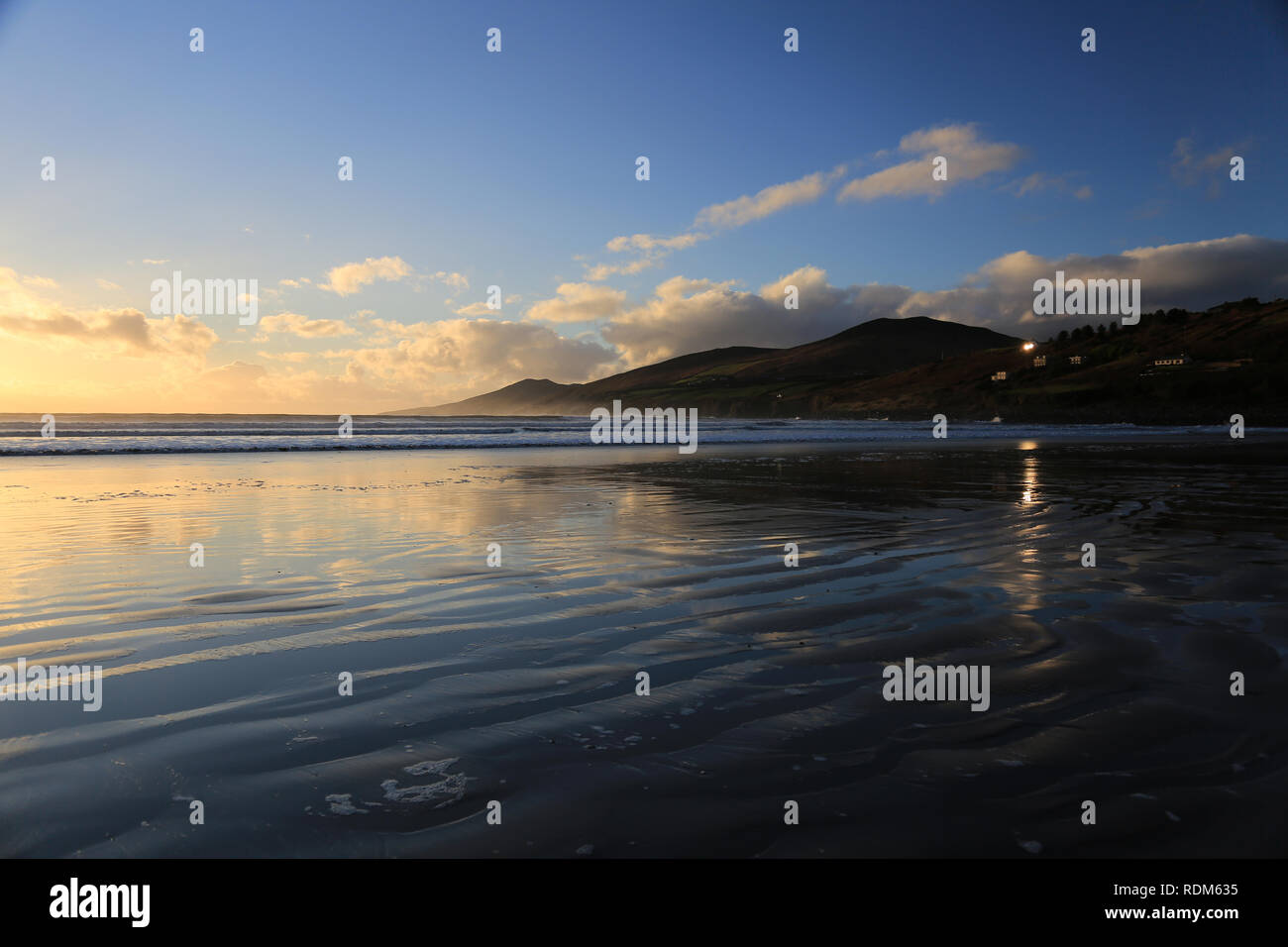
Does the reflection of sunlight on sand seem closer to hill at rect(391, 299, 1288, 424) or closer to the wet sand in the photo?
the wet sand

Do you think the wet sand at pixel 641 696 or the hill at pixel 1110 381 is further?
the hill at pixel 1110 381

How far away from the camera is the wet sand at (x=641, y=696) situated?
3006mm

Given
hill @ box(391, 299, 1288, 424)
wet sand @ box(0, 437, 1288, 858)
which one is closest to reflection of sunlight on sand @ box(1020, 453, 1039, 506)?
wet sand @ box(0, 437, 1288, 858)

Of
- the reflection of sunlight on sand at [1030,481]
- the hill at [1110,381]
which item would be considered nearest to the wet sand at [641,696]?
the reflection of sunlight on sand at [1030,481]

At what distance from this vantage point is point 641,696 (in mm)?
4441

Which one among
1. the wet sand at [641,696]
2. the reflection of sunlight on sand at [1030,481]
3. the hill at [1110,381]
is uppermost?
the hill at [1110,381]

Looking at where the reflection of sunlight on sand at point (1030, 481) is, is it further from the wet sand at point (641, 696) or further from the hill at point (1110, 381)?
the hill at point (1110, 381)

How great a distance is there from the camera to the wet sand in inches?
118

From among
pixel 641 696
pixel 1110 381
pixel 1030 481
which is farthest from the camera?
pixel 1110 381

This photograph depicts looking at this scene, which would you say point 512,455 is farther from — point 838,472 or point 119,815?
point 119,815

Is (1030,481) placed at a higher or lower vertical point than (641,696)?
higher

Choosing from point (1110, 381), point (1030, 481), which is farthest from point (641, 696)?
point (1110, 381)

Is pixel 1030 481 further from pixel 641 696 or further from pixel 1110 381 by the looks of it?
pixel 1110 381

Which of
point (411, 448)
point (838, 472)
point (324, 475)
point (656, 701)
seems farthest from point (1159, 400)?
point (656, 701)
